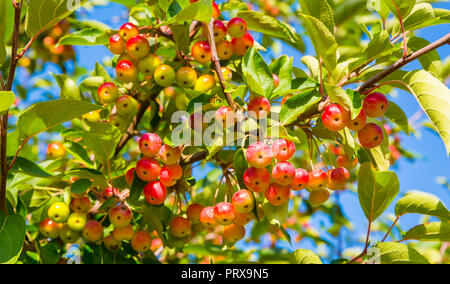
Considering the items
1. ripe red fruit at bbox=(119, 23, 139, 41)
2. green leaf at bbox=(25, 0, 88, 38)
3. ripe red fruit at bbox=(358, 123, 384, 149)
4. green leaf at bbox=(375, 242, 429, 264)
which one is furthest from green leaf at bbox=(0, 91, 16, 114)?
green leaf at bbox=(375, 242, 429, 264)

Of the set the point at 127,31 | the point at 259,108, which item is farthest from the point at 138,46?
the point at 259,108

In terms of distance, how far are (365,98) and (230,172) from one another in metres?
0.51

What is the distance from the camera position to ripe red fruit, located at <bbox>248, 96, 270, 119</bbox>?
1191mm

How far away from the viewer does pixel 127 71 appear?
1.54 m

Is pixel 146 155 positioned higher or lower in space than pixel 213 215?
higher

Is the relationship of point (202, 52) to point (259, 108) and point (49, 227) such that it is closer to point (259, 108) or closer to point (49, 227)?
point (259, 108)

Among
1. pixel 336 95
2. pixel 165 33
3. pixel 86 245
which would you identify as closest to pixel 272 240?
pixel 86 245

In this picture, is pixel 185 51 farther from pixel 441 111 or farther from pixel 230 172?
pixel 441 111

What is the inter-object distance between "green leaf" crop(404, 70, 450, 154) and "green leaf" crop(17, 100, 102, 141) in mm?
859

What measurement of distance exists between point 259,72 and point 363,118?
32 cm

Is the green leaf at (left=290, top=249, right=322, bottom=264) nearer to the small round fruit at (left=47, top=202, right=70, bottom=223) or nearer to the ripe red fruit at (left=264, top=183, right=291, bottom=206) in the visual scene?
the ripe red fruit at (left=264, top=183, right=291, bottom=206)

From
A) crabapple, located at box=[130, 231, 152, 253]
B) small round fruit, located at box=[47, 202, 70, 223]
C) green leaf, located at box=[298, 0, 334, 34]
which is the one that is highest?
green leaf, located at box=[298, 0, 334, 34]

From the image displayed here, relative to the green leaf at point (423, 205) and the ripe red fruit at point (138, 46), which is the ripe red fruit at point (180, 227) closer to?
the ripe red fruit at point (138, 46)
